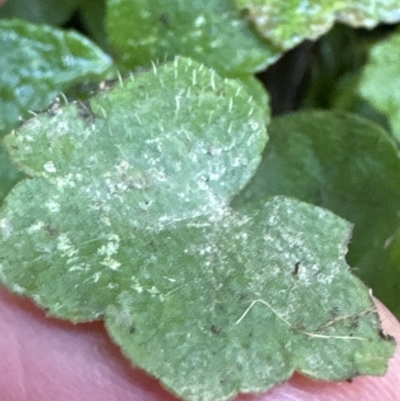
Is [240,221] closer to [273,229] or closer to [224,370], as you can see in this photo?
[273,229]

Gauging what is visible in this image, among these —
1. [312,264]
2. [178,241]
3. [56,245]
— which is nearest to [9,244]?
[56,245]

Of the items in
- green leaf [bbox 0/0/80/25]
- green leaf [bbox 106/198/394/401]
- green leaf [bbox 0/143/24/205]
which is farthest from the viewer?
green leaf [bbox 0/0/80/25]

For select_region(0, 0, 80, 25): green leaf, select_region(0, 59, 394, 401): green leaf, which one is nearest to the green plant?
select_region(0, 59, 394, 401): green leaf

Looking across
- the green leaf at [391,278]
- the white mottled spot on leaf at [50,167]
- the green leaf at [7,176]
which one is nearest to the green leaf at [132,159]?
the white mottled spot on leaf at [50,167]

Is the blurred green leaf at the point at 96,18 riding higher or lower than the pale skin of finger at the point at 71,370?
higher

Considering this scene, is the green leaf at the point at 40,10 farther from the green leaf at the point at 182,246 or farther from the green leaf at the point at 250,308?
the green leaf at the point at 250,308

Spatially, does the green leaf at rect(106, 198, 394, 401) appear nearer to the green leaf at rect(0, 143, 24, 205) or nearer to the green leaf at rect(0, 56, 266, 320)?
the green leaf at rect(0, 56, 266, 320)

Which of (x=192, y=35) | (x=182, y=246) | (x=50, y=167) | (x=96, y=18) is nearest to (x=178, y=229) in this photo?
(x=182, y=246)
